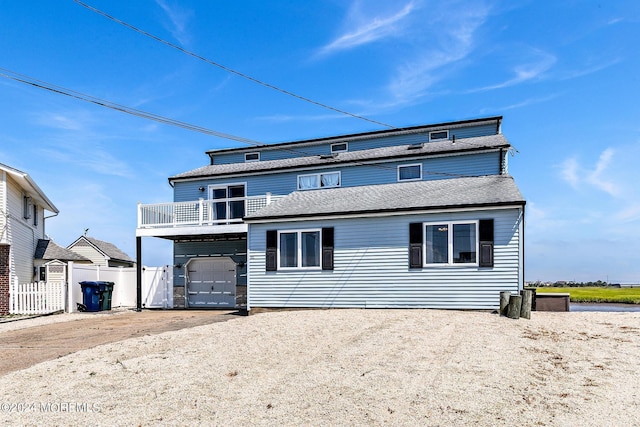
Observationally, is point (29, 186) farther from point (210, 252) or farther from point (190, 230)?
point (210, 252)

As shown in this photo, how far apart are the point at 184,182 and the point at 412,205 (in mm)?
12959

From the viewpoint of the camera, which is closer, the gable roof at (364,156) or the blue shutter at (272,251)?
the blue shutter at (272,251)

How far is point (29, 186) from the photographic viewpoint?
22766mm

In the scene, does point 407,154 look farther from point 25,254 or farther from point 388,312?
point 25,254

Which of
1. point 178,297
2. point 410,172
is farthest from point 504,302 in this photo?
Result: point 178,297

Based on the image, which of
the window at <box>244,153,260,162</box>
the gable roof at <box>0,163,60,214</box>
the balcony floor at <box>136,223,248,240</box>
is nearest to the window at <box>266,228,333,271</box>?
the balcony floor at <box>136,223,248,240</box>

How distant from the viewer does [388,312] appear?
14.6 metres

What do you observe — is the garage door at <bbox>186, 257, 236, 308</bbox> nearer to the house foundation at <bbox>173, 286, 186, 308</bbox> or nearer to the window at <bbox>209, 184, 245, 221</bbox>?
the house foundation at <bbox>173, 286, 186, 308</bbox>

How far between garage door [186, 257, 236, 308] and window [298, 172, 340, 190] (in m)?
4.78

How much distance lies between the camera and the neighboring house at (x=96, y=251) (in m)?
40.7

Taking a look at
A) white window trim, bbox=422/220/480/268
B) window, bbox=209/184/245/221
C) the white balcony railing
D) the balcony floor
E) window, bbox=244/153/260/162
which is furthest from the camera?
window, bbox=244/153/260/162

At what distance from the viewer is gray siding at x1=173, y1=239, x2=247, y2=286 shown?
2189 centimetres

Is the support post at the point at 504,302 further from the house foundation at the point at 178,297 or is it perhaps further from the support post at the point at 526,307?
the house foundation at the point at 178,297

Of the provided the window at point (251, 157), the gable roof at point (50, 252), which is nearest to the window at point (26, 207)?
the gable roof at point (50, 252)
